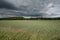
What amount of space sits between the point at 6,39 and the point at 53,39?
149 inches

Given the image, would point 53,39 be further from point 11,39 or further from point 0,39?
point 0,39

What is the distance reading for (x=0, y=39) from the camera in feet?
33.2

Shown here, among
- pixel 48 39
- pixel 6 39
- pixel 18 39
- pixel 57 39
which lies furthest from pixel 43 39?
pixel 6 39

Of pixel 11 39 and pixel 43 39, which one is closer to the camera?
pixel 11 39

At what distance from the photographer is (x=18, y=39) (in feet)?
34.7

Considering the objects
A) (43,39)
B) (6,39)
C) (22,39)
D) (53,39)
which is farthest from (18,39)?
(53,39)

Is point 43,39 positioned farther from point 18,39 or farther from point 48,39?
point 18,39

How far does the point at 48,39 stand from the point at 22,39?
84.4 inches

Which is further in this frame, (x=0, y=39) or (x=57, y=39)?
(x=57, y=39)

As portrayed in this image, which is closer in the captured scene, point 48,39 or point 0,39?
point 0,39

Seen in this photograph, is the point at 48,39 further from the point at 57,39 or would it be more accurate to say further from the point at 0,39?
the point at 0,39

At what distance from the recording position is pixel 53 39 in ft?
36.0

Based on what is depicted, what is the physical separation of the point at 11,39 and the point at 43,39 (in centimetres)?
262

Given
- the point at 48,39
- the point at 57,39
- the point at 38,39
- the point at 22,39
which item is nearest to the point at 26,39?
the point at 22,39
